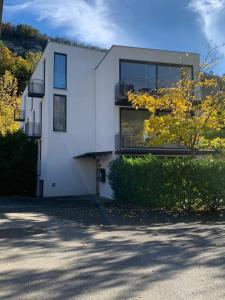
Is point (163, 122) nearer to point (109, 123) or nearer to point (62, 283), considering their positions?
point (109, 123)

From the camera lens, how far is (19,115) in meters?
48.6

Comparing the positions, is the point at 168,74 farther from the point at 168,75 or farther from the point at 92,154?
the point at 92,154

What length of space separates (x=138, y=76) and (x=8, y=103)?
22018mm

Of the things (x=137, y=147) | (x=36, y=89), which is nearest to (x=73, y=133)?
(x=36, y=89)

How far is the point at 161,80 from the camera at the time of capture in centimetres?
3064

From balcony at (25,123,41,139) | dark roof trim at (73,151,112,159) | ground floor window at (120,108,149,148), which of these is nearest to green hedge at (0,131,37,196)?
balcony at (25,123,41,139)

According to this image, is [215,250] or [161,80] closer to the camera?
[215,250]

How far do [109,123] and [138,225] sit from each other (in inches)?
642

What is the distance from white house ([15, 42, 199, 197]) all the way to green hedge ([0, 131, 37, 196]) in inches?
31.4

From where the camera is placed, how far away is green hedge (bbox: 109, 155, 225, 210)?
1819 centimetres

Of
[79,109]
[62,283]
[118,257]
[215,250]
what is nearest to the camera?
[62,283]

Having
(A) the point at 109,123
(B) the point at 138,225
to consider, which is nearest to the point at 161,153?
(A) the point at 109,123

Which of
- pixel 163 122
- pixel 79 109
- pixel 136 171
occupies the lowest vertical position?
pixel 136 171

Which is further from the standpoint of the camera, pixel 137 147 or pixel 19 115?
pixel 19 115
